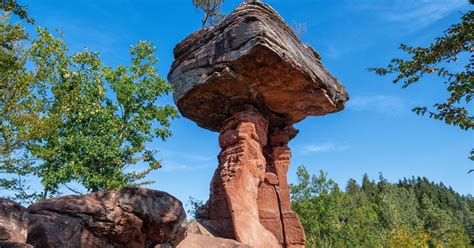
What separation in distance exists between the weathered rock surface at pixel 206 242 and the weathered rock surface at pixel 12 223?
4.08 metres

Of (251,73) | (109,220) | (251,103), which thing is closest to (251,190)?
(251,103)

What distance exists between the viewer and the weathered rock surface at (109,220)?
4473mm

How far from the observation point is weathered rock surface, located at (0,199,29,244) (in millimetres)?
3668

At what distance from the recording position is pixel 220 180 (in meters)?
11.0

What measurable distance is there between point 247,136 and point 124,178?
5.82m

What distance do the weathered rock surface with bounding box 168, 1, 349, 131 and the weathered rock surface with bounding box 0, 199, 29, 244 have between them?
23.9 feet

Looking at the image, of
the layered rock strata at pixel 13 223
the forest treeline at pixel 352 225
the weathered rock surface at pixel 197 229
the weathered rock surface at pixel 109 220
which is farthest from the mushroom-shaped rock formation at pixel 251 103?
the forest treeline at pixel 352 225

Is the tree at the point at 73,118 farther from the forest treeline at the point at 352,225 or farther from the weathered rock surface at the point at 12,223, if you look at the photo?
the forest treeline at the point at 352,225

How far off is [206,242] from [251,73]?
17.4 feet

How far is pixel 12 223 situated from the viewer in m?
3.87

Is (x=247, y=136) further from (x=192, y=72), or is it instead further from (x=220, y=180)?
(x=192, y=72)

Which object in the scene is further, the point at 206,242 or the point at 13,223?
the point at 206,242

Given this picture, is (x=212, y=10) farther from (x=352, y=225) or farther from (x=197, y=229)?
(x=352, y=225)

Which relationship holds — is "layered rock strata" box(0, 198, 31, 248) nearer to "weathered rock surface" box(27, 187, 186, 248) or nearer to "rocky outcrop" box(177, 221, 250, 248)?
"weathered rock surface" box(27, 187, 186, 248)
